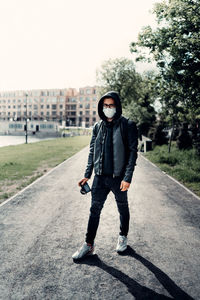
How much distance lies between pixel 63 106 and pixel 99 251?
114m

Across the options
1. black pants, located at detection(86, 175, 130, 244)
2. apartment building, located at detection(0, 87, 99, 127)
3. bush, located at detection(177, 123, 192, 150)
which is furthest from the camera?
apartment building, located at detection(0, 87, 99, 127)

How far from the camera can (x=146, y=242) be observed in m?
4.02

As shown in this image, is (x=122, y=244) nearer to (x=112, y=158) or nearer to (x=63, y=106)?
(x=112, y=158)

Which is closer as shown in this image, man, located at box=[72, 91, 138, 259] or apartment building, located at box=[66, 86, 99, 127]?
man, located at box=[72, 91, 138, 259]

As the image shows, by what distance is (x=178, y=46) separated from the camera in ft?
35.2

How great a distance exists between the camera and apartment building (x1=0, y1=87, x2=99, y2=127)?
111938mm

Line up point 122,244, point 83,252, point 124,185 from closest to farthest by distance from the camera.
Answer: point 124,185
point 83,252
point 122,244

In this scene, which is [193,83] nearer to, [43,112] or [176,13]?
[176,13]

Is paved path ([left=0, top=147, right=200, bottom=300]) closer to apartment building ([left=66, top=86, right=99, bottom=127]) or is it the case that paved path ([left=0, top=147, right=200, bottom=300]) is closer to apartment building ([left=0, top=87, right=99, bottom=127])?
apartment building ([left=66, top=86, right=99, bottom=127])

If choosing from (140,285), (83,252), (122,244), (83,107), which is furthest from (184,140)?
(83,107)

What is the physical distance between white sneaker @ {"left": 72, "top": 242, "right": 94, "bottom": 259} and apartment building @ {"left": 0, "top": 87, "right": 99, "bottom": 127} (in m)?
107

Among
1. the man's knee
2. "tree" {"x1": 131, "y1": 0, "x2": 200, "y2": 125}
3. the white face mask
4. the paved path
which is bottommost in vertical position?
the paved path

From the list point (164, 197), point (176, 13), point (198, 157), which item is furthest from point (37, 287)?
point (198, 157)

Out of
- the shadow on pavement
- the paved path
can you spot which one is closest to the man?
the shadow on pavement
